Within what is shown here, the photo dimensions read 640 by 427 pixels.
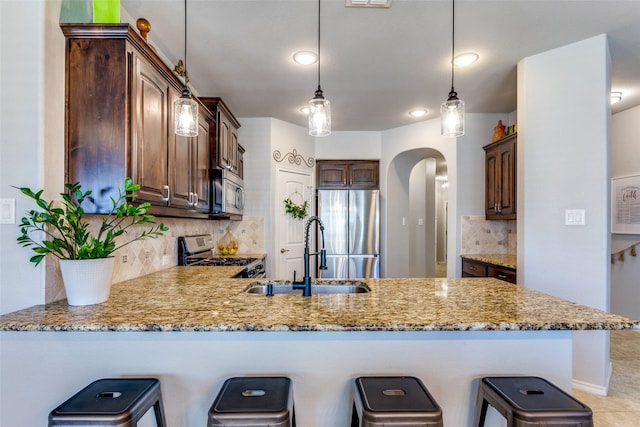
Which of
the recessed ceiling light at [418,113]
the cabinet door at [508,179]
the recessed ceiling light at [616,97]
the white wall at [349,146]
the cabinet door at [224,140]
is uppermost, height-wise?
the recessed ceiling light at [418,113]

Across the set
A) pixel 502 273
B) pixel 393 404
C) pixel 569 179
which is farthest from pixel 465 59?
pixel 393 404

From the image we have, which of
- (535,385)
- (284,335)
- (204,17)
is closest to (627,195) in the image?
(535,385)

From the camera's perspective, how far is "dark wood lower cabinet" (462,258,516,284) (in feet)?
9.71

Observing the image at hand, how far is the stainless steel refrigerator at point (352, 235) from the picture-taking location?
15.5 feet

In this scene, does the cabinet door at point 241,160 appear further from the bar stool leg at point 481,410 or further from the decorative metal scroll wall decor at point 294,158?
the bar stool leg at point 481,410

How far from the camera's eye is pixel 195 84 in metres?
3.17

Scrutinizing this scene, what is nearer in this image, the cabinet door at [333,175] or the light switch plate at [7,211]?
the light switch plate at [7,211]

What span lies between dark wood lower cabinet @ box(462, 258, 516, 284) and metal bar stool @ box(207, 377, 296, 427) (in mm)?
2505

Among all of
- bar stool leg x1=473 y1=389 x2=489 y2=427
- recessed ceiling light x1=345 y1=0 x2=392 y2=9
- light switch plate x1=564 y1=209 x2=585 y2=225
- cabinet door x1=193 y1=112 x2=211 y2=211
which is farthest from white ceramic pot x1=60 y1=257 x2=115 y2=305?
light switch plate x1=564 y1=209 x2=585 y2=225

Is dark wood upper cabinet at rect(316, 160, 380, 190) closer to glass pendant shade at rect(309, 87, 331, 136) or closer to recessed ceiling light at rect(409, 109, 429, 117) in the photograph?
recessed ceiling light at rect(409, 109, 429, 117)

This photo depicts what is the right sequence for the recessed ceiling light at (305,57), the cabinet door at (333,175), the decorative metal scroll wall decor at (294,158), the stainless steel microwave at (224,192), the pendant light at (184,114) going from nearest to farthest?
the pendant light at (184,114)
the recessed ceiling light at (305,57)
the stainless steel microwave at (224,192)
the decorative metal scroll wall decor at (294,158)
the cabinet door at (333,175)

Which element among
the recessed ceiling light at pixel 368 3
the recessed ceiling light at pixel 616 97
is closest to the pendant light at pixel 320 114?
the recessed ceiling light at pixel 368 3

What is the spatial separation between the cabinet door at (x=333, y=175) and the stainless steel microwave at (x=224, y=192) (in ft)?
5.15

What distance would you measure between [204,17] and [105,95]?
0.91 metres
